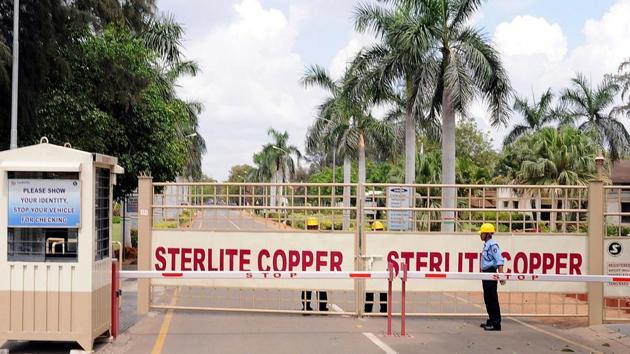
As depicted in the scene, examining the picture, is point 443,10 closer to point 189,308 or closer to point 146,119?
point 146,119

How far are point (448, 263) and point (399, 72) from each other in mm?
11421

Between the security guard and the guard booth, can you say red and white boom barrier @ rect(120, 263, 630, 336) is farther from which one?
the guard booth

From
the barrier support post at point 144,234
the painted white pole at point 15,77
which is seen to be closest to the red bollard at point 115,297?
the barrier support post at point 144,234

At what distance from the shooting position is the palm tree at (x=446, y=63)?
21.5 metres

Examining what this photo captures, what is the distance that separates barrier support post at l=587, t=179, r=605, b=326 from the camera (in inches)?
497

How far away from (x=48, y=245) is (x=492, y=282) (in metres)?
6.87

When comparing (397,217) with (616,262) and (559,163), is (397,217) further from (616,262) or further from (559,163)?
(559,163)

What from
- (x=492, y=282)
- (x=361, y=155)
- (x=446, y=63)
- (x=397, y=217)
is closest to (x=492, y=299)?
(x=492, y=282)

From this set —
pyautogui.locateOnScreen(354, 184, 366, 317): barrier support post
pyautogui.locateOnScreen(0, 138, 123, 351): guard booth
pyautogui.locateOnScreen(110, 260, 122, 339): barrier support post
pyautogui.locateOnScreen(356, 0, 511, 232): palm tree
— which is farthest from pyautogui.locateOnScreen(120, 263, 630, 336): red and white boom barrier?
pyautogui.locateOnScreen(356, 0, 511, 232): palm tree

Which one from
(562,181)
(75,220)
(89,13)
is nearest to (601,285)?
(75,220)

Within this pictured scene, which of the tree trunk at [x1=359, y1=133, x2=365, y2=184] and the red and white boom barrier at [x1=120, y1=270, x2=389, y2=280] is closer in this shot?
the red and white boom barrier at [x1=120, y1=270, x2=389, y2=280]

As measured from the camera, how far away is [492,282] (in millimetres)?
11852

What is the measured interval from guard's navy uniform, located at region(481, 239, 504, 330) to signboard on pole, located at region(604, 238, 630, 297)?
88.8 inches

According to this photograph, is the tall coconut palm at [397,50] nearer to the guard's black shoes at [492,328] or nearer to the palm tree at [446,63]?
the palm tree at [446,63]
